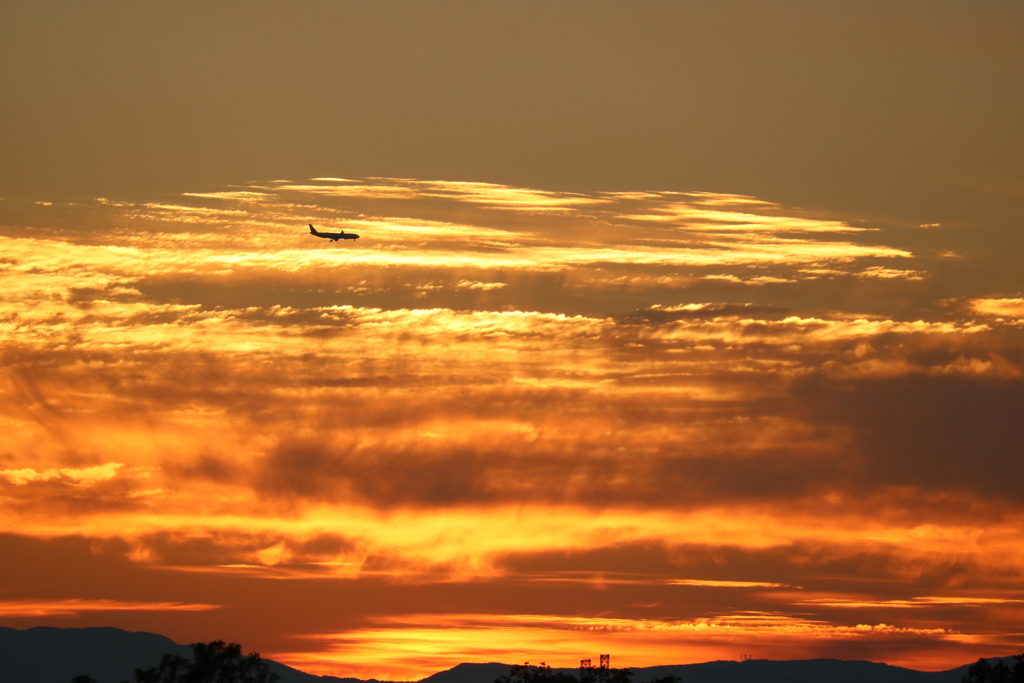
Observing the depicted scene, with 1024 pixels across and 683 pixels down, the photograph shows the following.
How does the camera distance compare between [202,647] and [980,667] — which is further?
[202,647]

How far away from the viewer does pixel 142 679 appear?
15900 centimetres

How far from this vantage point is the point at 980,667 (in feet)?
495

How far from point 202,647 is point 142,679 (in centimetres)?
788

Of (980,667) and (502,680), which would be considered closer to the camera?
(980,667)

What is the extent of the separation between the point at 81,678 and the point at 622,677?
6742 cm

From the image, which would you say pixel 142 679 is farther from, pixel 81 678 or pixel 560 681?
pixel 560 681

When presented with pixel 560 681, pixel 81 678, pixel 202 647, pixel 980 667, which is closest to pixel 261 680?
pixel 202 647

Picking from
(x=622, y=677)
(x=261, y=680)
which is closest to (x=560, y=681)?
(x=622, y=677)

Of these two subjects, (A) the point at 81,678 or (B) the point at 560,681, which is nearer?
(B) the point at 560,681

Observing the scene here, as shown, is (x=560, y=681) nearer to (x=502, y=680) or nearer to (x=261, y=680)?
(x=502, y=680)

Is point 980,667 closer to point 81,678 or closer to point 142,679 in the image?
point 142,679

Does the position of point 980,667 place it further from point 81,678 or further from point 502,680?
point 81,678

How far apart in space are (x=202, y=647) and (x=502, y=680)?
36975 millimetres

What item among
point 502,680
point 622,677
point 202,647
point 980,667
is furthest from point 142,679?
point 980,667
